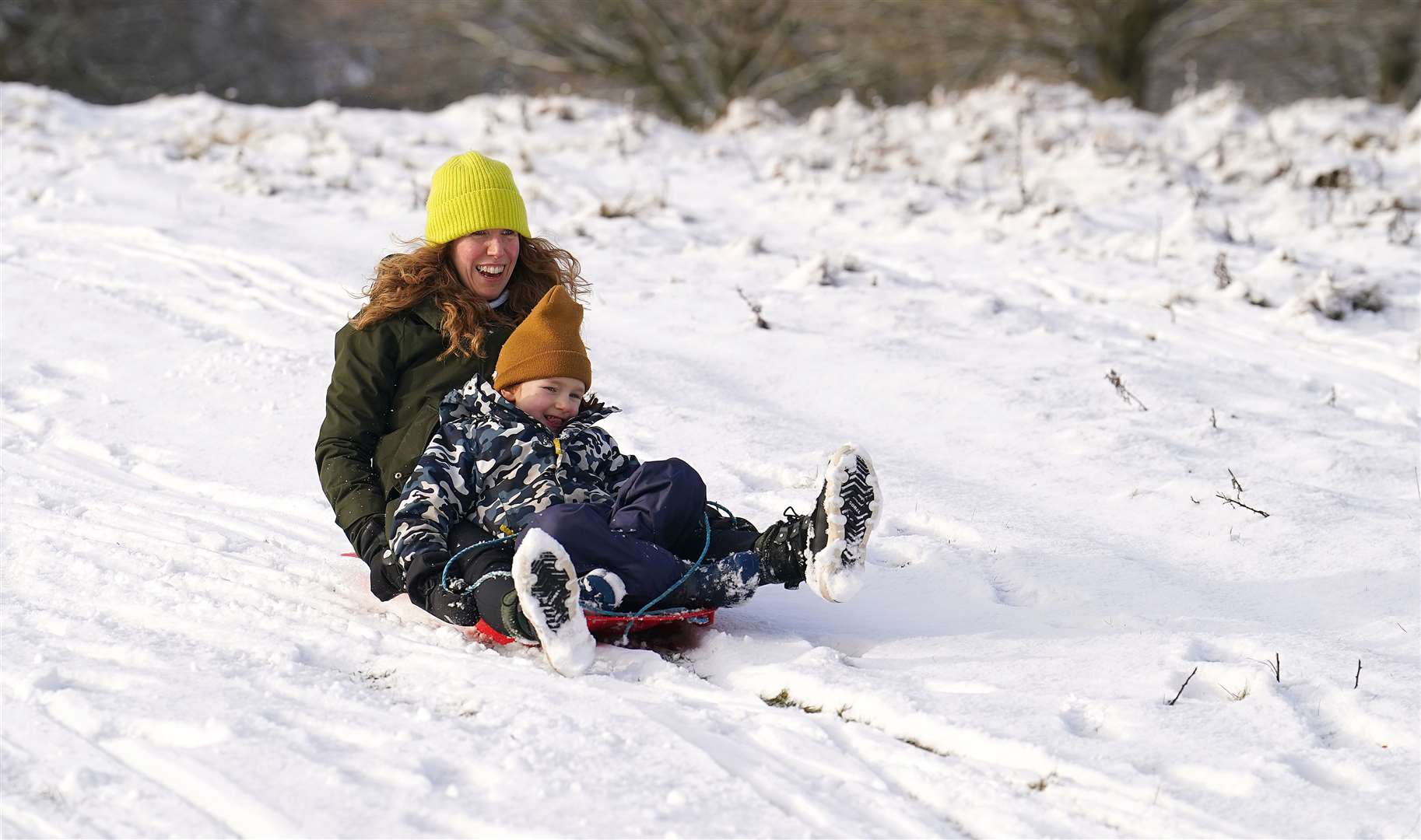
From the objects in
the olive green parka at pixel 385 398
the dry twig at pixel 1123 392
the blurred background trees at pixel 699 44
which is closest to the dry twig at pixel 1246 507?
the dry twig at pixel 1123 392

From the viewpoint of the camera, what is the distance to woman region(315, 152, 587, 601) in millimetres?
3395

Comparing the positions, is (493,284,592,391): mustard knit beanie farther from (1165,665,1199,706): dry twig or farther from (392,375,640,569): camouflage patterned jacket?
(1165,665,1199,706): dry twig

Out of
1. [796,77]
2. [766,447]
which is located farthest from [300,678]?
[796,77]

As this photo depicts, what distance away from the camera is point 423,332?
3578 mm

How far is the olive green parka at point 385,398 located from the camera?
3.38m

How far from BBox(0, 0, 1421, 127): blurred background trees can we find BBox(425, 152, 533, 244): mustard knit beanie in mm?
10083

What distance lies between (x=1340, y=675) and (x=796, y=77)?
43.6ft

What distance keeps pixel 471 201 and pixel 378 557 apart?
1.05 m

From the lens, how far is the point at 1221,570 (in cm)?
374

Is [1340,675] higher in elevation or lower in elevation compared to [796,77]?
lower

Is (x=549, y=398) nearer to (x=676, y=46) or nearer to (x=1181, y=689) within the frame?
(x=1181, y=689)

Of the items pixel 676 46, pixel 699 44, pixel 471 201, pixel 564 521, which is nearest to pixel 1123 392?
pixel 471 201

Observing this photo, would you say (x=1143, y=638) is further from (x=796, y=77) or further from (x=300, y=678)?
(x=796, y=77)

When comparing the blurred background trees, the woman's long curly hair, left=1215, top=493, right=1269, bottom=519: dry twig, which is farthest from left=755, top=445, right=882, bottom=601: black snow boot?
the blurred background trees
